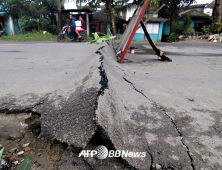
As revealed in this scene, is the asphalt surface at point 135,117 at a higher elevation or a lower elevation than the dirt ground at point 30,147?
higher

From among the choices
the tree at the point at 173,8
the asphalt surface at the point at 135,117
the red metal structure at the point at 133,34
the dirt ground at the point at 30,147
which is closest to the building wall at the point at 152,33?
the tree at the point at 173,8

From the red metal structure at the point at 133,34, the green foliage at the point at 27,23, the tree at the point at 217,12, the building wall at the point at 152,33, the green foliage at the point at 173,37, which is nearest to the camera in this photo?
the red metal structure at the point at 133,34

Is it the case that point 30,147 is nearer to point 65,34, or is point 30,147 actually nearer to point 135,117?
point 135,117

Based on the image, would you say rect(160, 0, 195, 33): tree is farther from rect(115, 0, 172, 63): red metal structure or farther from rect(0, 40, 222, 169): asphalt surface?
rect(0, 40, 222, 169): asphalt surface

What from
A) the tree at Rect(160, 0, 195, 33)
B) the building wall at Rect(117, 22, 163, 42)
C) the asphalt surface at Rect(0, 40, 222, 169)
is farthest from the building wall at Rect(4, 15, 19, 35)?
the asphalt surface at Rect(0, 40, 222, 169)

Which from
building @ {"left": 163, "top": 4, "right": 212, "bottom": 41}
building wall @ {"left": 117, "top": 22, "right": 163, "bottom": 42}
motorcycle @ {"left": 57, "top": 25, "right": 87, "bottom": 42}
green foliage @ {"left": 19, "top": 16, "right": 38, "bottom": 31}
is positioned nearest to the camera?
motorcycle @ {"left": 57, "top": 25, "right": 87, "bottom": 42}

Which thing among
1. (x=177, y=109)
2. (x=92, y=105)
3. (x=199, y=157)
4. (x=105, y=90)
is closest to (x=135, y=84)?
(x=177, y=109)

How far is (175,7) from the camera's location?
45.2 feet

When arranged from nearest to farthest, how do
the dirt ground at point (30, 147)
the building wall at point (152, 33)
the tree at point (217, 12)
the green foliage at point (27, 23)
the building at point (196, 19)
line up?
1. the dirt ground at point (30, 147)
2. the tree at point (217, 12)
3. the green foliage at point (27, 23)
4. the building wall at point (152, 33)
5. the building at point (196, 19)

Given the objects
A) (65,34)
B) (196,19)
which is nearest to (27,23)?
(65,34)

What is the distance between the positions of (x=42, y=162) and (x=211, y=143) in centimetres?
87

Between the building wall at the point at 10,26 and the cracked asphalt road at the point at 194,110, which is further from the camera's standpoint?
the building wall at the point at 10,26

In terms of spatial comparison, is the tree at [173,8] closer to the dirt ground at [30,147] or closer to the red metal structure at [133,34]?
the red metal structure at [133,34]

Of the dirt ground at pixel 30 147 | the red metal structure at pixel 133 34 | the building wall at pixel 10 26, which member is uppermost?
the building wall at pixel 10 26
